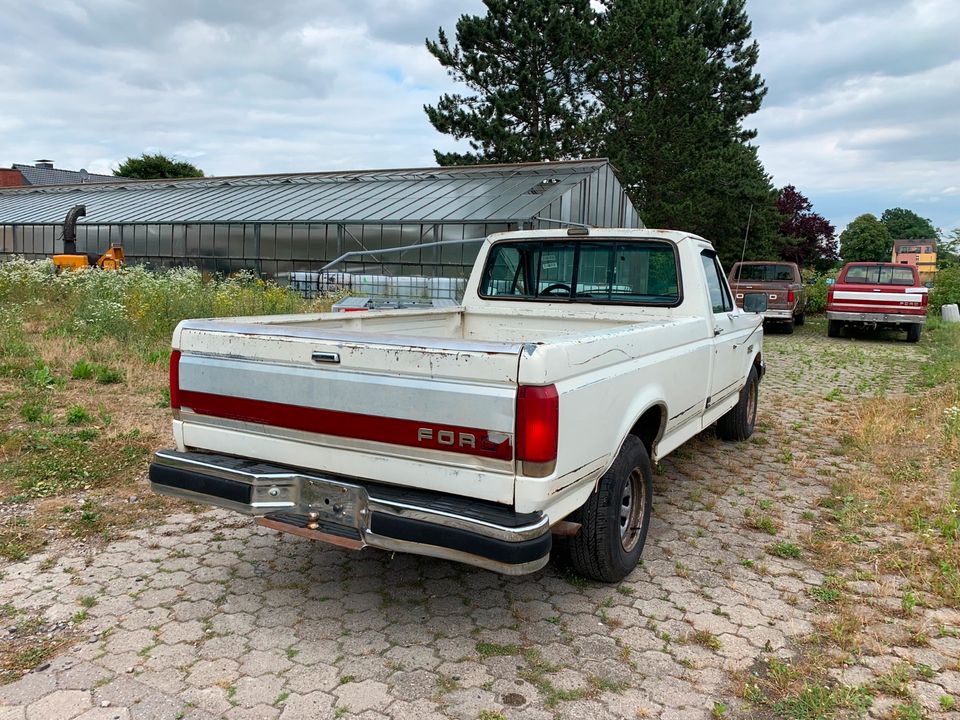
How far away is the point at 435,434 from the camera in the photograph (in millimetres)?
2785

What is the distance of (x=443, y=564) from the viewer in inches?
Result: 153

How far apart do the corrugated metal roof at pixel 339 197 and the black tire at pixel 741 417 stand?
30.8 feet

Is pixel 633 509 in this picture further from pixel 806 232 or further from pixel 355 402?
pixel 806 232

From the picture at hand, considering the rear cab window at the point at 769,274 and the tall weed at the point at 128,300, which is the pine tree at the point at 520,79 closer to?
the rear cab window at the point at 769,274

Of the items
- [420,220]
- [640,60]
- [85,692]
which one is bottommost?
[85,692]

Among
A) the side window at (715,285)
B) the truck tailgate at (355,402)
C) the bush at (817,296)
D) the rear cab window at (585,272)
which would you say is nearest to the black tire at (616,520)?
the truck tailgate at (355,402)

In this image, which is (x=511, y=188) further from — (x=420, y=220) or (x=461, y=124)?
(x=461, y=124)

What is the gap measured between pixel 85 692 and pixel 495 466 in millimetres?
1822

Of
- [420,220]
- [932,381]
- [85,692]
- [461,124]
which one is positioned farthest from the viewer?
[461,124]

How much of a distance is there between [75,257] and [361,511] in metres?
20.9

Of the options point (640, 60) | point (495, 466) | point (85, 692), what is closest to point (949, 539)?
point (495, 466)

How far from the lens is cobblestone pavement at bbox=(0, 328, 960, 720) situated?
2654 millimetres

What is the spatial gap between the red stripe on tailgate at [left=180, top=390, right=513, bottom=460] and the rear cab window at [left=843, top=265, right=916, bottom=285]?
53.4 feet

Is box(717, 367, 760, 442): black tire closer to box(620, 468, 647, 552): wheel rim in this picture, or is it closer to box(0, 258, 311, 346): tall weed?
box(620, 468, 647, 552): wheel rim
